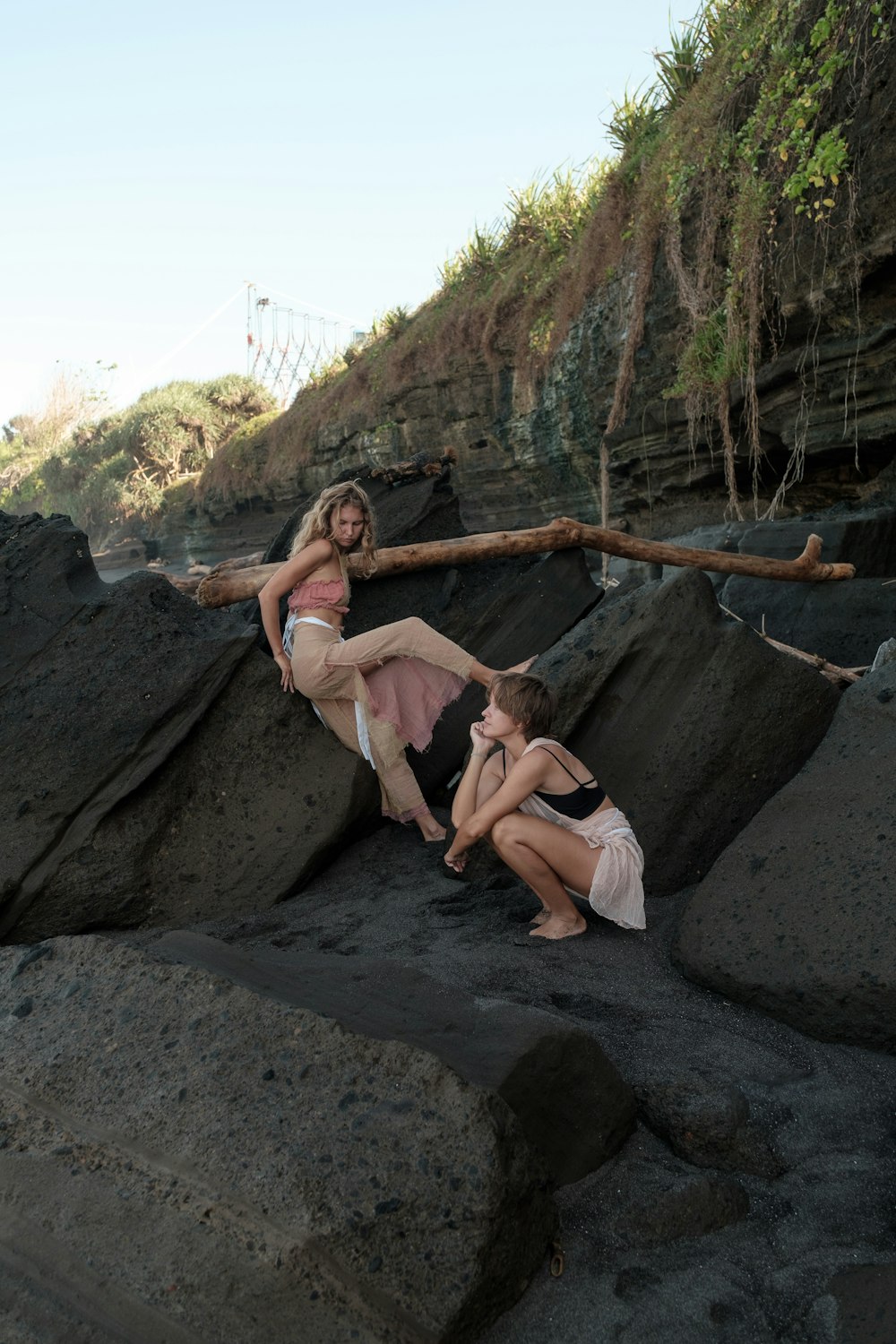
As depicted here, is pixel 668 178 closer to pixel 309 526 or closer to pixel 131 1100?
pixel 309 526

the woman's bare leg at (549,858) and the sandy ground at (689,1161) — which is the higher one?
the woman's bare leg at (549,858)

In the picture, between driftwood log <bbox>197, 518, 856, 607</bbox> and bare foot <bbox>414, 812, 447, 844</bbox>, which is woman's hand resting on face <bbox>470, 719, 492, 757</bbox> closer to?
bare foot <bbox>414, 812, 447, 844</bbox>

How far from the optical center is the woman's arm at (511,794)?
377cm

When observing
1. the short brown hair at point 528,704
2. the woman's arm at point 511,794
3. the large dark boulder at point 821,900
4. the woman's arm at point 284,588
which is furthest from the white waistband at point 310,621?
the large dark boulder at point 821,900

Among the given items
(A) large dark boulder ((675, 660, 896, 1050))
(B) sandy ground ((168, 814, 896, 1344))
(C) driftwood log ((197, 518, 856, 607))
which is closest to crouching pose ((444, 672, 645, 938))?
(B) sandy ground ((168, 814, 896, 1344))

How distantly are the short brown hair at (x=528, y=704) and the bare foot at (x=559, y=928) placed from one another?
27.9 inches

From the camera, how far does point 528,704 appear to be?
3879 millimetres

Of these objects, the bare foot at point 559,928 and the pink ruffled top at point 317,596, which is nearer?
the bare foot at point 559,928

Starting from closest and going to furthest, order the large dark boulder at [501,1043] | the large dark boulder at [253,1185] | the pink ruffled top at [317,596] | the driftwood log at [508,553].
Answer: the large dark boulder at [253,1185], the large dark boulder at [501,1043], the pink ruffled top at [317,596], the driftwood log at [508,553]

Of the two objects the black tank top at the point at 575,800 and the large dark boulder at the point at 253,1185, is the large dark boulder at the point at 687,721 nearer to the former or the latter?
the black tank top at the point at 575,800

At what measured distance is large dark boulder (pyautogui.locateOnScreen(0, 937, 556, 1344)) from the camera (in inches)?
70.4

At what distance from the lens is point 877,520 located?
7074 millimetres

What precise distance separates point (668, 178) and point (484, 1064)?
895cm

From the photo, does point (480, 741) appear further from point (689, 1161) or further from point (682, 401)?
point (682, 401)
